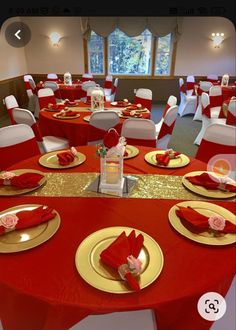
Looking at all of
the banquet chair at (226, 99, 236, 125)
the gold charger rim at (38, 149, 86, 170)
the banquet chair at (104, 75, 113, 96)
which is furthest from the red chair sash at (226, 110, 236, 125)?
the banquet chair at (104, 75, 113, 96)

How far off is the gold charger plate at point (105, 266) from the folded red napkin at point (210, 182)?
1.21 feet

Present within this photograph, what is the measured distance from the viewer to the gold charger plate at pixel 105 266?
0.55 metres

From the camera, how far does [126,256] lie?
59cm

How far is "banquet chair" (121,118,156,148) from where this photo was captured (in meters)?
1.53

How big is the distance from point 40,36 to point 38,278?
5627 millimetres

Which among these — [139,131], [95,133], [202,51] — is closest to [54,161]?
[139,131]

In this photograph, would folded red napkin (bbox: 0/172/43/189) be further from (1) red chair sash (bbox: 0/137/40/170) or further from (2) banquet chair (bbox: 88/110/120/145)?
(2) banquet chair (bbox: 88/110/120/145)

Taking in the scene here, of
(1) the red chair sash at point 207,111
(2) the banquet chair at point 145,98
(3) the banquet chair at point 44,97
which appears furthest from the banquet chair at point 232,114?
(3) the banquet chair at point 44,97

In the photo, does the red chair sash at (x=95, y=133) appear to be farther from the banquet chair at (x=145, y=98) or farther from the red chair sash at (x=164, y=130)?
the banquet chair at (x=145, y=98)

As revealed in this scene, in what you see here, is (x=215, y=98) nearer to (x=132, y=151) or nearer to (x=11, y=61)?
(x=132, y=151)

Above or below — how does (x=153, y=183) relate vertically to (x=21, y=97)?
above
